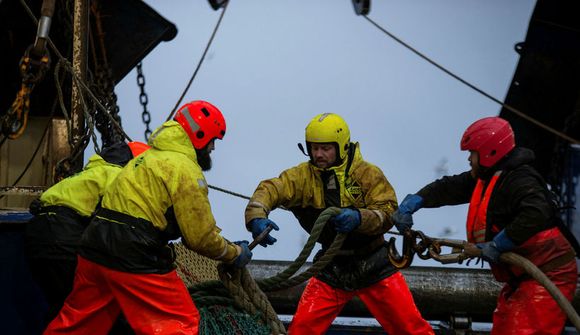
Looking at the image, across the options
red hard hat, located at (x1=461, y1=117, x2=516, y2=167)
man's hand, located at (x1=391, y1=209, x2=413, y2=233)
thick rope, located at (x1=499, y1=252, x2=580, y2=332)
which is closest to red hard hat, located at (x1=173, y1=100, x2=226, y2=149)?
man's hand, located at (x1=391, y1=209, x2=413, y2=233)

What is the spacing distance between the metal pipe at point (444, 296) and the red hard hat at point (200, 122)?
312cm

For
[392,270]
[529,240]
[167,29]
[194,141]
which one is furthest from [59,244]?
[167,29]

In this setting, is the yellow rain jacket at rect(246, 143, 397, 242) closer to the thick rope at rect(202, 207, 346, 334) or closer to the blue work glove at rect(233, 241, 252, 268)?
the thick rope at rect(202, 207, 346, 334)

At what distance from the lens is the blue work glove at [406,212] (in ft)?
17.4

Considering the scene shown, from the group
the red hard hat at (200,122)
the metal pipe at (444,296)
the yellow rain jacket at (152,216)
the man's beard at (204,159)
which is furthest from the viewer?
the metal pipe at (444,296)

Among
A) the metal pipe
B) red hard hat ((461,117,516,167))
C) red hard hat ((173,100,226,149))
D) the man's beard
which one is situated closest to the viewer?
red hard hat ((173,100,226,149))

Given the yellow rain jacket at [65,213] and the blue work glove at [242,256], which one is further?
the yellow rain jacket at [65,213]

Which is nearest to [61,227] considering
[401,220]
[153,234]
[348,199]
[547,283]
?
[153,234]

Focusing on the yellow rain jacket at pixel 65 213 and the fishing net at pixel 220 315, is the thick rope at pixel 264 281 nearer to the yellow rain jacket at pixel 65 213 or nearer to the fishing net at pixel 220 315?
the fishing net at pixel 220 315

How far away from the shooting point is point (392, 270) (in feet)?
17.9

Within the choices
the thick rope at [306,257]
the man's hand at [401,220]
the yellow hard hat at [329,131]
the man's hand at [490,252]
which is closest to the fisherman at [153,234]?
the thick rope at [306,257]

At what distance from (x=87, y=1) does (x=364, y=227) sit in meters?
3.61

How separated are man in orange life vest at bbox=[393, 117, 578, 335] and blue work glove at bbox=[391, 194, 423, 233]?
0.38m

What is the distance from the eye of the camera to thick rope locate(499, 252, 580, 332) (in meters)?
4.52
